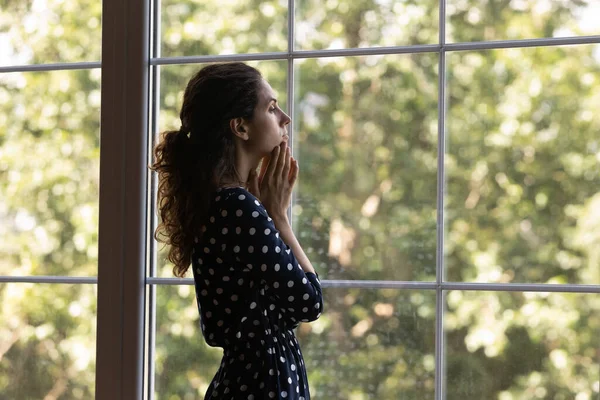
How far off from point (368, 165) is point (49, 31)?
950 mm

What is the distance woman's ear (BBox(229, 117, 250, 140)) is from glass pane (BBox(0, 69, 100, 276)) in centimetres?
56

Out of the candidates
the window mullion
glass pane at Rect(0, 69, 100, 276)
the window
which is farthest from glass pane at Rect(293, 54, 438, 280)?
glass pane at Rect(0, 69, 100, 276)

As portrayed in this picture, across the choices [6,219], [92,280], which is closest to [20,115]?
[6,219]

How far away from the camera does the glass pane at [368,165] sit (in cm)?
193

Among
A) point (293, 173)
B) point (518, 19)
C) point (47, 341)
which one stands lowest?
point (47, 341)

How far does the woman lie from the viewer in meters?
1.66

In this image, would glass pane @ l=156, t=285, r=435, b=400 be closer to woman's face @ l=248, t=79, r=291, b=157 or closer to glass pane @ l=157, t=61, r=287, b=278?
glass pane @ l=157, t=61, r=287, b=278

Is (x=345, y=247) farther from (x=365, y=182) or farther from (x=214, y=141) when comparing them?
(x=214, y=141)

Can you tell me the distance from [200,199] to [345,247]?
1.37ft

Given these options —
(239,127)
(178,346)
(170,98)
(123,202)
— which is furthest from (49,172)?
(239,127)

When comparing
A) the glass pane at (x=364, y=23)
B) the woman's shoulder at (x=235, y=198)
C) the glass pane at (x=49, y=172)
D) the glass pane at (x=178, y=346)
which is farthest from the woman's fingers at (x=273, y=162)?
the glass pane at (x=49, y=172)

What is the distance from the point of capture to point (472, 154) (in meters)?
1.91

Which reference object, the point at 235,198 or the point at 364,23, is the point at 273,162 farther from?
the point at 364,23

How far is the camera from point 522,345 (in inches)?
73.6
